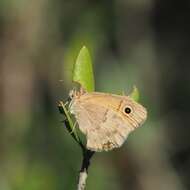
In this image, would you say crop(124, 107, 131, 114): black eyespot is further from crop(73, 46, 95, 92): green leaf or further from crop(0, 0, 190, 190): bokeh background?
crop(0, 0, 190, 190): bokeh background

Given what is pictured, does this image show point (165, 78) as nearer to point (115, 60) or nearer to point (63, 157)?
point (115, 60)

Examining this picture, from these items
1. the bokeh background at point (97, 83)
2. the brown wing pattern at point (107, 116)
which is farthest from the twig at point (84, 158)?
the bokeh background at point (97, 83)

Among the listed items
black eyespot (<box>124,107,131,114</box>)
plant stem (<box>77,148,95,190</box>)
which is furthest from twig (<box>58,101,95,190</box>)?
black eyespot (<box>124,107,131,114</box>)

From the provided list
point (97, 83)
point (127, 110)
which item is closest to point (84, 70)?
point (127, 110)

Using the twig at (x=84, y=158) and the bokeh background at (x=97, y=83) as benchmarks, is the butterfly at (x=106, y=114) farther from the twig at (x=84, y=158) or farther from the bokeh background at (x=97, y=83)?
the bokeh background at (x=97, y=83)

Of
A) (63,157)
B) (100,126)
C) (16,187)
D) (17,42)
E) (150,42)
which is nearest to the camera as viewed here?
(100,126)

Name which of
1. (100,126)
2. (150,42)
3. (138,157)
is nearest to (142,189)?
(138,157)

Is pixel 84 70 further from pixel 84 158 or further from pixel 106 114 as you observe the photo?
pixel 106 114

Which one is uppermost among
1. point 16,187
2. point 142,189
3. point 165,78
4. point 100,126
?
point 100,126
